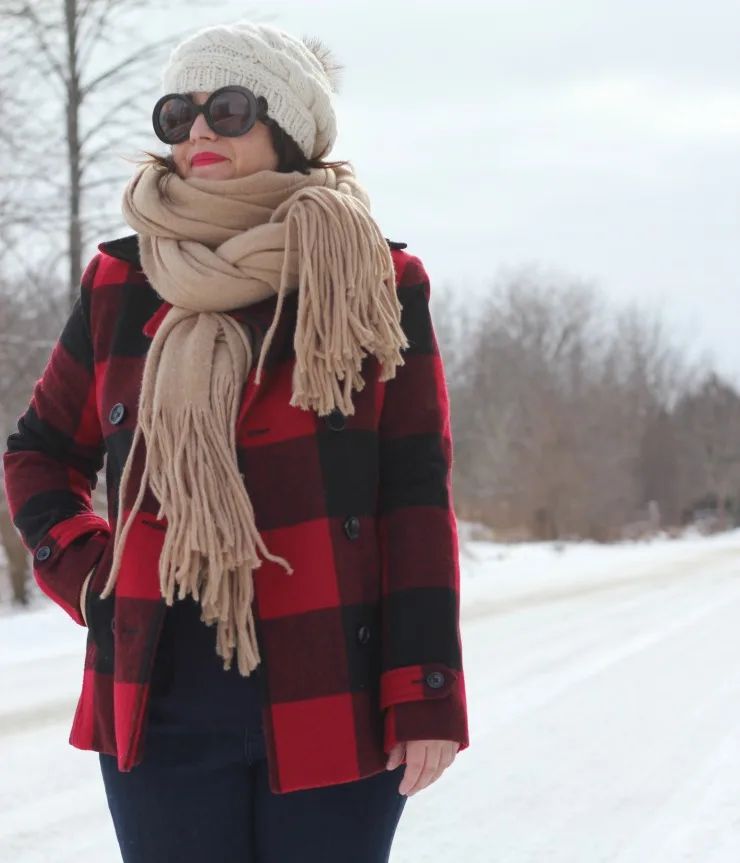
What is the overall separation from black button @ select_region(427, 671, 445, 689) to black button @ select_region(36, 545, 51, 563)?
66 centimetres

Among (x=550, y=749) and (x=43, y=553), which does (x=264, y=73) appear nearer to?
(x=43, y=553)

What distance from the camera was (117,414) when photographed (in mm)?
1742

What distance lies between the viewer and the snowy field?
379 cm

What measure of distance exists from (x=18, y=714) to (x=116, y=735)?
13.8ft

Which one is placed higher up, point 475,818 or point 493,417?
point 493,417

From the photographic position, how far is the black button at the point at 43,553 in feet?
5.99

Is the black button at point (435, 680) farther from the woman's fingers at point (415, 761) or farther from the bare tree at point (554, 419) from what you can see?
the bare tree at point (554, 419)

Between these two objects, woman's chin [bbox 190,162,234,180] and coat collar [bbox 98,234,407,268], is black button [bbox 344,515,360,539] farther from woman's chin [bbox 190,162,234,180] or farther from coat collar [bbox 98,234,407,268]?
woman's chin [bbox 190,162,234,180]

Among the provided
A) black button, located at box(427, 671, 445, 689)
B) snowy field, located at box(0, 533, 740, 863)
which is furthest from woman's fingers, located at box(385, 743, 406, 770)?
snowy field, located at box(0, 533, 740, 863)

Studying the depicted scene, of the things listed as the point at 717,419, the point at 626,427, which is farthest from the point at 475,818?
the point at 717,419

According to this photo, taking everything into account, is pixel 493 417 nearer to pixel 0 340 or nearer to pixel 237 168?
pixel 0 340

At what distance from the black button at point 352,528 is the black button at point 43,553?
0.52 m

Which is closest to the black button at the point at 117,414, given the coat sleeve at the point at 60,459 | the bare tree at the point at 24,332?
the coat sleeve at the point at 60,459

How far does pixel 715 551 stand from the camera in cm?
1852
